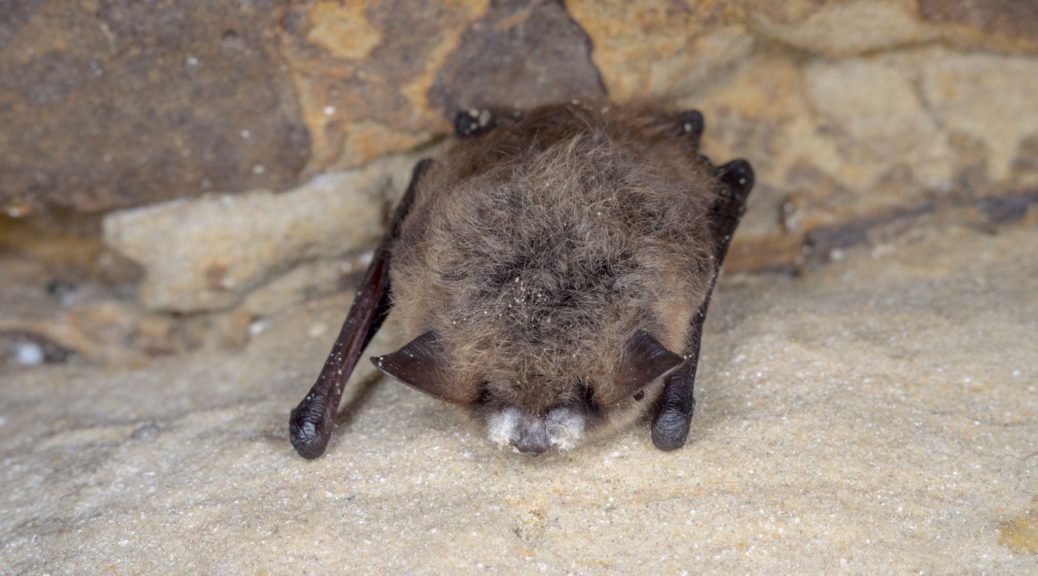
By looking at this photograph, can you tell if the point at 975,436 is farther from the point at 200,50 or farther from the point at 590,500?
the point at 200,50

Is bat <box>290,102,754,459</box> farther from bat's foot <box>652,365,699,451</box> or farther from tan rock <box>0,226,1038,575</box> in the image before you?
tan rock <box>0,226,1038,575</box>

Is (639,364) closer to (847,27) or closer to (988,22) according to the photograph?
(847,27)

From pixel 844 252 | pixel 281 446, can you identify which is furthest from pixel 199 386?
pixel 844 252

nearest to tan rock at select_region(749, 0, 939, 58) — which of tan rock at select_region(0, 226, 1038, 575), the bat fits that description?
the bat

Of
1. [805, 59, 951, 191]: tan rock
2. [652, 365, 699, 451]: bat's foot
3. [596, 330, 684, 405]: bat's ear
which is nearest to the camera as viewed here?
[596, 330, 684, 405]: bat's ear

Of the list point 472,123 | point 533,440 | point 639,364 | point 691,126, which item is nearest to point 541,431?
point 533,440

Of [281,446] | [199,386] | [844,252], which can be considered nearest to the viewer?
[281,446]
